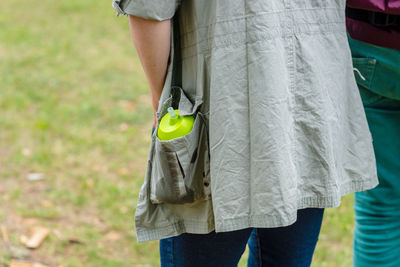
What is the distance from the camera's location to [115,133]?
12.8 ft

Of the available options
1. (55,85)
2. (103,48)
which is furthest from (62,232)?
(103,48)

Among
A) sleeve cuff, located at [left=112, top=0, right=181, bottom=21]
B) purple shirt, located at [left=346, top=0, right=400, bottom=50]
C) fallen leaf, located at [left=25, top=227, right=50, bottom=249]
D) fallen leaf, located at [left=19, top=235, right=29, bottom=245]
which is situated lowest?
fallen leaf, located at [left=25, top=227, right=50, bottom=249]

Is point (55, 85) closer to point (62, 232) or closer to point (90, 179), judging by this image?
point (90, 179)

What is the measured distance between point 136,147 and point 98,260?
1.28 metres

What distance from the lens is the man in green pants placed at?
4.82 feet

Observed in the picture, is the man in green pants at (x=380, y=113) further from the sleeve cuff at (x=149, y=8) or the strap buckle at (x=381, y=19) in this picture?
the sleeve cuff at (x=149, y=8)

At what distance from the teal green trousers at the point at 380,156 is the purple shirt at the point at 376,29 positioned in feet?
0.08

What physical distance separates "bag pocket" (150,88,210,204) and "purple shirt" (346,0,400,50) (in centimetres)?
54

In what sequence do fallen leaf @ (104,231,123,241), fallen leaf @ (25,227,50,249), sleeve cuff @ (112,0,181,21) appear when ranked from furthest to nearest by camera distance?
1. fallen leaf @ (104,231,123,241)
2. fallen leaf @ (25,227,50,249)
3. sleeve cuff @ (112,0,181,21)

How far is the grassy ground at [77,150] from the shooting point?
2637 mm

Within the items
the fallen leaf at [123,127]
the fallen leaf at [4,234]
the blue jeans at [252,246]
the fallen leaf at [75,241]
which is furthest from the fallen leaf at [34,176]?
the blue jeans at [252,246]

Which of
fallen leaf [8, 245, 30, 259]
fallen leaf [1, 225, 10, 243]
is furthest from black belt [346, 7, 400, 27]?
fallen leaf [1, 225, 10, 243]

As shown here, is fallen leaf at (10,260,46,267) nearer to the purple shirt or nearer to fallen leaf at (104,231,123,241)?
fallen leaf at (104,231,123,241)

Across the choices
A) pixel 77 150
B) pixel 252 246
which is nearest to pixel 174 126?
pixel 252 246
